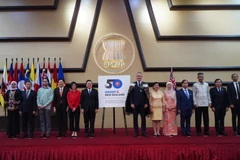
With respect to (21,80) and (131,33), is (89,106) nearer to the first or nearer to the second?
(21,80)

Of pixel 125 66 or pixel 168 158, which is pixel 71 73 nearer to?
pixel 125 66

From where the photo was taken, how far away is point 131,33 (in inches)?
270

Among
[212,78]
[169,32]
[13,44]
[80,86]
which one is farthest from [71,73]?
[212,78]

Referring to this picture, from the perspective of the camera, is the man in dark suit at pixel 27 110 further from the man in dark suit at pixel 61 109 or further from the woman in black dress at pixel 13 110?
the man in dark suit at pixel 61 109

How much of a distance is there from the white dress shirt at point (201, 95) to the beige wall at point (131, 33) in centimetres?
154

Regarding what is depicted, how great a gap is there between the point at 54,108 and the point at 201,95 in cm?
318

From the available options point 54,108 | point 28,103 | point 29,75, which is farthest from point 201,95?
point 29,75

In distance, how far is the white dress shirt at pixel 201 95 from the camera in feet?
17.0

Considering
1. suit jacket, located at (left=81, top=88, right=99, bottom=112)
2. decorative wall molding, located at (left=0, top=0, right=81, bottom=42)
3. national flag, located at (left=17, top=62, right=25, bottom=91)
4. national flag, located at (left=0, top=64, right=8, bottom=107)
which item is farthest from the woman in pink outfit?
national flag, located at (left=0, top=64, right=8, bottom=107)

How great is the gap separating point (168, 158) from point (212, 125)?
306 centimetres

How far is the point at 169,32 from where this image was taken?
6844mm

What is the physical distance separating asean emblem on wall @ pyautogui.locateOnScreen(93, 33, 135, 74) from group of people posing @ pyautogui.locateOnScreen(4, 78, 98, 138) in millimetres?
1713

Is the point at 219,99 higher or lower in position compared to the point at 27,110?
higher

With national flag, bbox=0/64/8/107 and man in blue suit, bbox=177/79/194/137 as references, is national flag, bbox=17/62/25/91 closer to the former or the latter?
national flag, bbox=0/64/8/107
